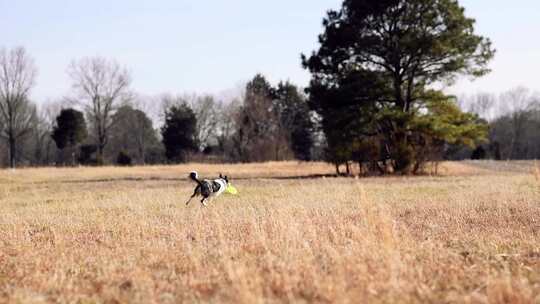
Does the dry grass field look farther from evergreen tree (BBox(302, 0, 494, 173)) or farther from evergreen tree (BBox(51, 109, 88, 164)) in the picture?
evergreen tree (BBox(51, 109, 88, 164))

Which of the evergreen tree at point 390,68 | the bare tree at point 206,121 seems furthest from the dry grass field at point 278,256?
the bare tree at point 206,121

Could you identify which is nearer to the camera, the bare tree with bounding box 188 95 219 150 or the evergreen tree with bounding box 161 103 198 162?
the evergreen tree with bounding box 161 103 198 162

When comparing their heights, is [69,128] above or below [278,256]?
above

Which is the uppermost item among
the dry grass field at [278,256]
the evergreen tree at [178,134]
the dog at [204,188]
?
the evergreen tree at [178,134]

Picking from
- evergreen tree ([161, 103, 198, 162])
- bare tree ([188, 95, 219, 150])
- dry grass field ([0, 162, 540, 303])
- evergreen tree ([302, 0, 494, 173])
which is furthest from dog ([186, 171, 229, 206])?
bare tree ([188, 95, 219, 150])

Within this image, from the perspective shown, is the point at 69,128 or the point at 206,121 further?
the point at 206,121

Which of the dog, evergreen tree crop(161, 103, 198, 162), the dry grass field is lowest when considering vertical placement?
the dry grass field

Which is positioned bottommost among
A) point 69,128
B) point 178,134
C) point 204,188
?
point 204,188

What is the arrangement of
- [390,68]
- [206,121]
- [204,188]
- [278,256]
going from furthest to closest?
[206,121], [390,68], [204,188], [278,256]

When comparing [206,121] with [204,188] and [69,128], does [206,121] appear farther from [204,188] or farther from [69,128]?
[204,188]

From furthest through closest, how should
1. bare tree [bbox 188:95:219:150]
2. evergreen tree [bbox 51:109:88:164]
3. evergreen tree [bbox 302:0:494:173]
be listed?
bare tree [bbox 188:95:219:150] < evergreen tree [bbox 51:109:88:164] < evergreen tree [bbox 302:0:494:173]

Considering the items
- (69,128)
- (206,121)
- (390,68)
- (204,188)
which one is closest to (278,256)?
(204,188)

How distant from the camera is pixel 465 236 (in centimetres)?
707

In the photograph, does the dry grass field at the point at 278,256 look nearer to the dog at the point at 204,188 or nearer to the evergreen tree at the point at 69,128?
the dog at the point at 204,188
